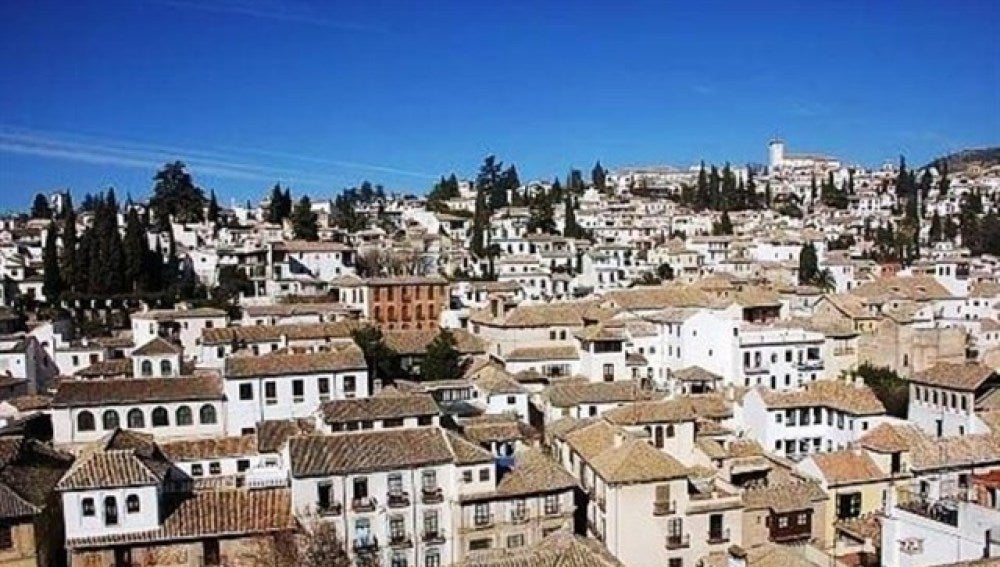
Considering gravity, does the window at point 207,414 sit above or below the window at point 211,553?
above

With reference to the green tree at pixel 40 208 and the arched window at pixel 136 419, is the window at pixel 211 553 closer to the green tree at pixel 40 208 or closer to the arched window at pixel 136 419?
the arched window at pixel 136 419

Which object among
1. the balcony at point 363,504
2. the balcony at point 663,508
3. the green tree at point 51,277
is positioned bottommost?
the balcony at point 663,508

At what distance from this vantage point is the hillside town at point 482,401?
26156mm

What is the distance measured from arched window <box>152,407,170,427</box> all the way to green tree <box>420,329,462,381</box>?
13171mm

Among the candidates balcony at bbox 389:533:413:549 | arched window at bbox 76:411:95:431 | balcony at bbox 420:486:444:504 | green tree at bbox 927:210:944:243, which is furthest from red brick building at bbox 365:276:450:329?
Result: green tree at bbox 927:210:944:243

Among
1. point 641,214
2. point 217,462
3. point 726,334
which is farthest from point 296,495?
point 641,214

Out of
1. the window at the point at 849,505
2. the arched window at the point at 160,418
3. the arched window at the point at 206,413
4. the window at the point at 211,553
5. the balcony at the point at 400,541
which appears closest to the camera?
the window at the point at 211,553

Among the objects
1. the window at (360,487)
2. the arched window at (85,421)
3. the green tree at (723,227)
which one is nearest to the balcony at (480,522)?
the window at (360,487)

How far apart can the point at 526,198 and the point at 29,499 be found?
89071 millimetres

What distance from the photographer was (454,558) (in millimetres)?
27844

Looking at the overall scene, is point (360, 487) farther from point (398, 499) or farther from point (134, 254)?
point (134, 254)

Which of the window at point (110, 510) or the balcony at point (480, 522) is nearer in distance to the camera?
the window at point (110, 510)

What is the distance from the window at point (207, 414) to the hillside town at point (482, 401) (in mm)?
257

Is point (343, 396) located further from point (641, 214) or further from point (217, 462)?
point (641, 214)
